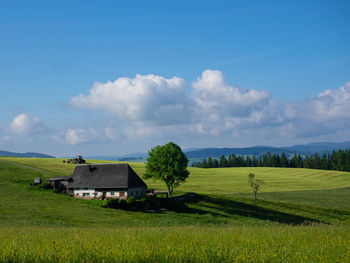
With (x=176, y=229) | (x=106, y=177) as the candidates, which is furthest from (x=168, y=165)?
(x=176, y=229)

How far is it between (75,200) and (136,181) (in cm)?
1162

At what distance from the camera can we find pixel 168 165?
59.9 m

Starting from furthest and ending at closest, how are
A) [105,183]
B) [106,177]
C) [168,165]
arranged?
[168,165]
[106,177]
[105,183]

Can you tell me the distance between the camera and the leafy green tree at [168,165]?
5938 cm

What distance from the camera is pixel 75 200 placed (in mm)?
54469

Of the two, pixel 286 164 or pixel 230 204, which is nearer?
pixel 230 204

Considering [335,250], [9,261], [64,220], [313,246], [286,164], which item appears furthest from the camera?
[286,164]

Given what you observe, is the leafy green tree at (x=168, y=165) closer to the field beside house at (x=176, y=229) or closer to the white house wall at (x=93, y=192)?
the field beside house at (x=176, y=229)

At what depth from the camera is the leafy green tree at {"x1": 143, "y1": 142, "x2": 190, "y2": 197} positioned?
59375mm

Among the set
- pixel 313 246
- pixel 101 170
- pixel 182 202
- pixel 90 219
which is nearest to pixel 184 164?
pixel 182 202

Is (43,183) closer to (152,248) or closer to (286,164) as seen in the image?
(152,248)

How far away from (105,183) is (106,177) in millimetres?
1423

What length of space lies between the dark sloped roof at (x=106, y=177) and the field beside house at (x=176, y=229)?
4.58 metres

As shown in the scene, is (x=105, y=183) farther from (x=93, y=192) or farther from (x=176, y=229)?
(x=176, y=229)
